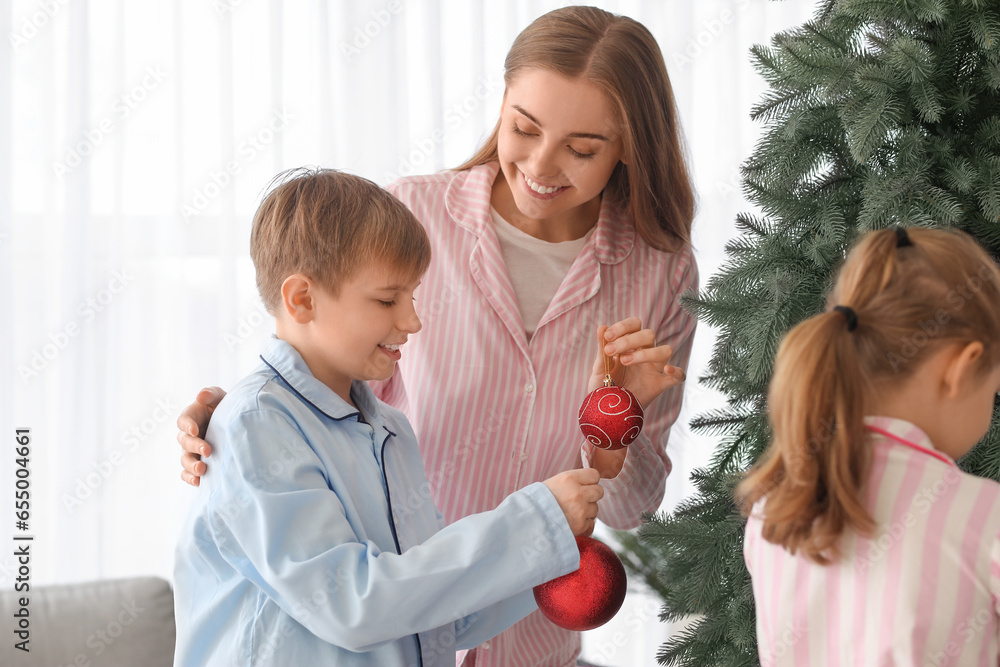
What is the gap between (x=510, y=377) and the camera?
1503 millimetres

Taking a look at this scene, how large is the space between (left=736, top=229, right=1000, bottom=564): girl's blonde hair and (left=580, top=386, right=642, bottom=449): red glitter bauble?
0.31 metres

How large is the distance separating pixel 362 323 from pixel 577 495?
14.5 inches

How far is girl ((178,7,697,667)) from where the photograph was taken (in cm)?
141

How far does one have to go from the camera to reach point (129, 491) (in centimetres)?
268

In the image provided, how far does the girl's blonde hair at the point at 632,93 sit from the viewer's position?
140 centimetres

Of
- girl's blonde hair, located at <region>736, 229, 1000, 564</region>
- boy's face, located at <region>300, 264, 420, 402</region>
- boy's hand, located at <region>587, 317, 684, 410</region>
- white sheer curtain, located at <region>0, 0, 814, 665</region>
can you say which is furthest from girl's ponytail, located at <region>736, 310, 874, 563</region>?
white sheer curtain, located at <region>0, 0, 814, 665</region>

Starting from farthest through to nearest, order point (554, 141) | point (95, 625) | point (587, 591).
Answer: point (95, 625), point (554, 141), point (587, 591)

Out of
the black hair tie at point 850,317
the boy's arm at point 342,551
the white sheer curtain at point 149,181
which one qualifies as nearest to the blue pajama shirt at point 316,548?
the boy's arm at point 342,551

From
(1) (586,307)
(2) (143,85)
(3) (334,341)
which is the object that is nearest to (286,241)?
(3) (334,341)

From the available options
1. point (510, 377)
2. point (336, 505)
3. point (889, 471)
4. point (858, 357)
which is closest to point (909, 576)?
point (889, 471)

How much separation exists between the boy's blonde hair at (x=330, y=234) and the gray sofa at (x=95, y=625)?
1.28 meters

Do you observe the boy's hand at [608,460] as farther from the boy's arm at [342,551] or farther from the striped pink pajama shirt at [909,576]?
the striped pink pajama shirt at [909,576]

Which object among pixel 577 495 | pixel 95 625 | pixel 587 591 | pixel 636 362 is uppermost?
pixel 636 362

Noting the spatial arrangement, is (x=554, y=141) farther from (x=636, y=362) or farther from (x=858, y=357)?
(x=858, y=357)
